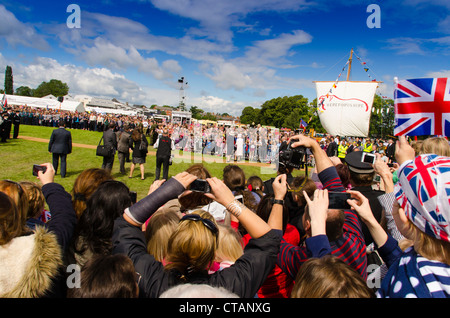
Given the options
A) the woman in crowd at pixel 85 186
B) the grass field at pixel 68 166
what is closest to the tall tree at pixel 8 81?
the grass field at pixel 68 166

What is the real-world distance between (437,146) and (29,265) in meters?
4.29

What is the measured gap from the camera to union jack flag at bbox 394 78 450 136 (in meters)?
3.21

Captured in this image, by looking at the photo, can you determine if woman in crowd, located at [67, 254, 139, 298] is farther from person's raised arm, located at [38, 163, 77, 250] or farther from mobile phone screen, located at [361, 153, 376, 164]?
mobile phone screen, located at [361, 153, 376, 164]

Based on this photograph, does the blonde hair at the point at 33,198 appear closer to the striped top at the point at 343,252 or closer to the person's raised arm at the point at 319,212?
the striped top at the point at 343,252

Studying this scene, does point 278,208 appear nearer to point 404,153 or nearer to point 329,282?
point 329,282

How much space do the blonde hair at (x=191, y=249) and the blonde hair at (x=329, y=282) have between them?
0.58m

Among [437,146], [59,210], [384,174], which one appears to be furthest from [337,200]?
[59,210]

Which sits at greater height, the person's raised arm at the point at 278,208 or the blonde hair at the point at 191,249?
the person's raised arm at the point at 278,208

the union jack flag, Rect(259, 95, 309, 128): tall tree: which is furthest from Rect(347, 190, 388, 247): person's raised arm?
Rect(259, 95, 309, 128): tall tree

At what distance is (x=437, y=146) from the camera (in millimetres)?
3182

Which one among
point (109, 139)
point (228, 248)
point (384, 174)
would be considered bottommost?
point (228, 248)

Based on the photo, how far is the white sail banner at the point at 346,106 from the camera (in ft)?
85.4
